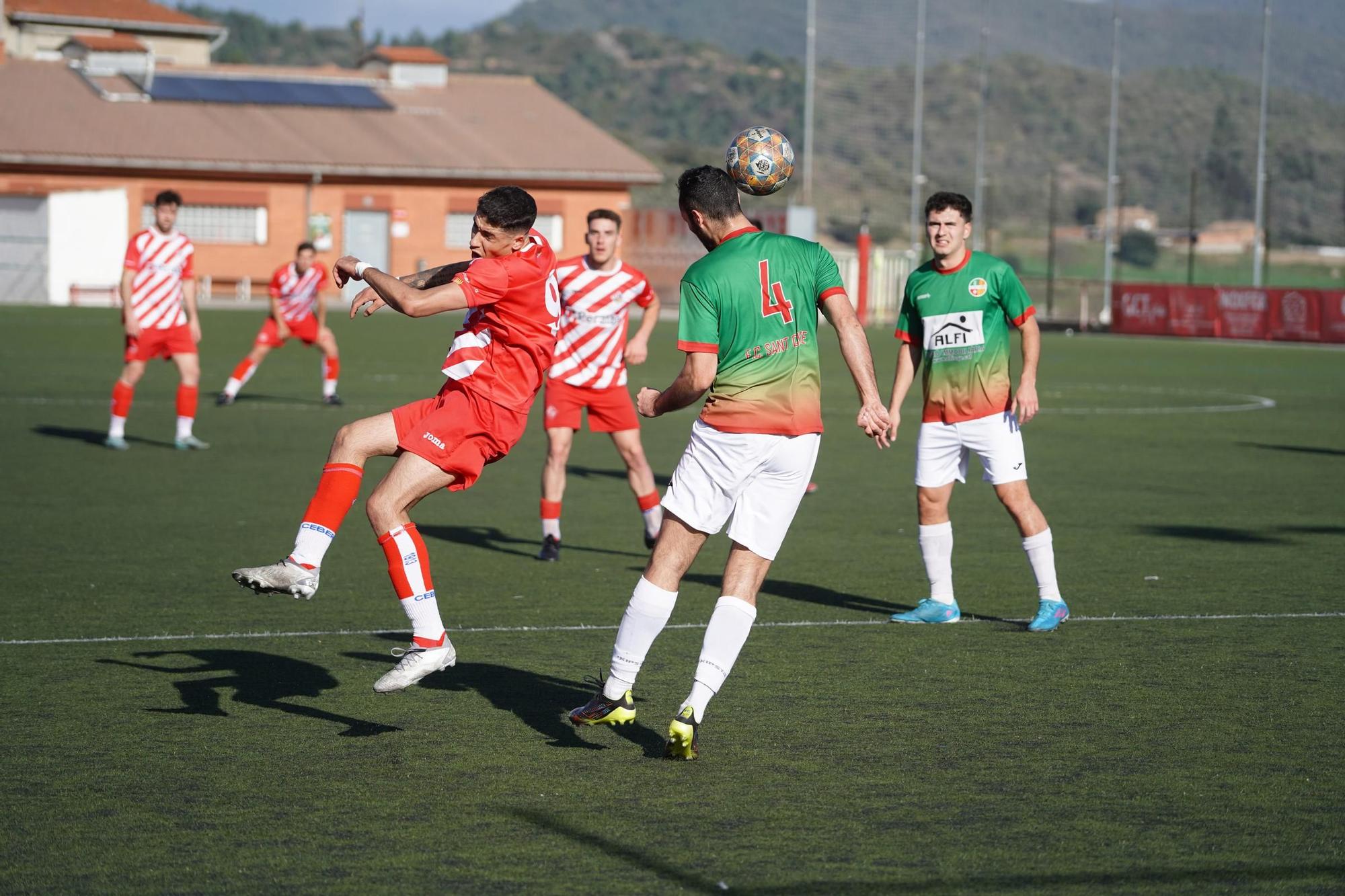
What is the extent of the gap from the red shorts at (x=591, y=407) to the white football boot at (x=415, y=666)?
4610 millimetres

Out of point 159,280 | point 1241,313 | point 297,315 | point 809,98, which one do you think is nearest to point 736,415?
point 159,280

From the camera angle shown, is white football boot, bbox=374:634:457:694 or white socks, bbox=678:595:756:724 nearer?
white socks, bbox=678:595:756:724

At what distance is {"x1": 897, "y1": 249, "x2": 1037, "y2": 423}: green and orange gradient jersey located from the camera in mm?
8422

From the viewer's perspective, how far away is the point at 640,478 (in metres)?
11.1

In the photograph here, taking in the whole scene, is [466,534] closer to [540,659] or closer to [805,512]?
[805,512]

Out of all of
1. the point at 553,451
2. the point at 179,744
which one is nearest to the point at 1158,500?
the point at 553,451

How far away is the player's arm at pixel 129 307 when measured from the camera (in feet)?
50.3

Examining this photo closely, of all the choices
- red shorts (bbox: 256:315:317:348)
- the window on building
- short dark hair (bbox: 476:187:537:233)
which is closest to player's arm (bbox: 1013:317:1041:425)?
short dark hair (bbox: 476:187:537:233)

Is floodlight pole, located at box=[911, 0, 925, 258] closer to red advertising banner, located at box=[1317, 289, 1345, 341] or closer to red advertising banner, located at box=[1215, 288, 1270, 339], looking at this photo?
red advertising banner, located at box=[1215, 288, 1270, 339]

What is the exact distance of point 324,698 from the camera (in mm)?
6734

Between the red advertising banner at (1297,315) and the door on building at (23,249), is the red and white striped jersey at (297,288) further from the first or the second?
the door on building at (23,249)

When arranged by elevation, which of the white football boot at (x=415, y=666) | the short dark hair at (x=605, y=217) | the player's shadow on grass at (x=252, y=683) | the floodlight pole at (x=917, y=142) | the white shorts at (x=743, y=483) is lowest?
the player's shadow on grass at (x=252, y=683)

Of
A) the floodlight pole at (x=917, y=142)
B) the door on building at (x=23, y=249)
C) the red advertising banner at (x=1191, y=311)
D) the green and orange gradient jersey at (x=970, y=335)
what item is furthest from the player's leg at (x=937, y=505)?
the door on building at (x=23, y=249)

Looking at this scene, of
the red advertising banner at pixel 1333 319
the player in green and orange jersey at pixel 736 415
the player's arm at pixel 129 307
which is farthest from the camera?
the red advertising banner at pixel 1333 319
